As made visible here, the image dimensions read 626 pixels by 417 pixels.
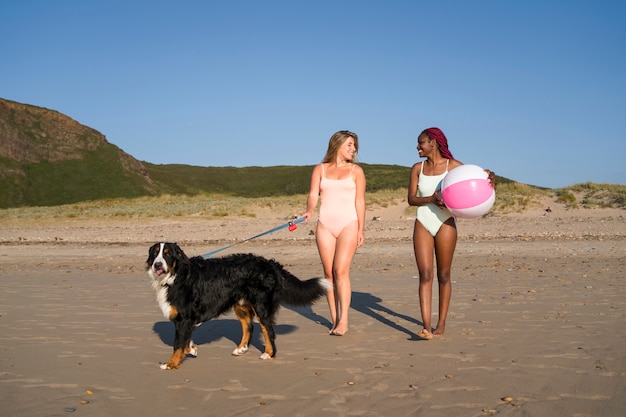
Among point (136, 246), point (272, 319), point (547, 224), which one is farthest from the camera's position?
point (547, 224)

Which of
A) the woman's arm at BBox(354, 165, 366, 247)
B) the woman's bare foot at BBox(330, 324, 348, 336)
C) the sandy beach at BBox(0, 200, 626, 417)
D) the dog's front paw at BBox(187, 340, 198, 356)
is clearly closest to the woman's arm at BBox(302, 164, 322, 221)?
the woman's arm at BBox(354, 165, 366, 247)

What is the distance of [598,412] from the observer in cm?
434

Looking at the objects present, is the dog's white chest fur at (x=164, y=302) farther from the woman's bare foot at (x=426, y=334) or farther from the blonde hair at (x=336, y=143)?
the woman's bare foot at (x=426, y=334)

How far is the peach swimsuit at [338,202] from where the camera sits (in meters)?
7.20

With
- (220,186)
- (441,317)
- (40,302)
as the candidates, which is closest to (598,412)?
(441,317)

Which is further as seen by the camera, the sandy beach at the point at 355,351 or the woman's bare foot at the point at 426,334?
the woman's bare foot at the point at 426,334

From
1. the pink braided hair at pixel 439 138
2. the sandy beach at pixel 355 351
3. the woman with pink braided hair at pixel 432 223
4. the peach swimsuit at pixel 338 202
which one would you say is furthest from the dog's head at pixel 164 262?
the pink braided hair at pixel 439 138

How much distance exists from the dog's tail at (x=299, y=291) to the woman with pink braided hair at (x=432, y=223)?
110 centimetres

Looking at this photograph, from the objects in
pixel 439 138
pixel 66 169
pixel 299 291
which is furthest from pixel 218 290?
pixel 66 169

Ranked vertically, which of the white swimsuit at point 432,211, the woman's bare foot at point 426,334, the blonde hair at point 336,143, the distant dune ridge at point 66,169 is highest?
the distant dune ridge at point 66,169

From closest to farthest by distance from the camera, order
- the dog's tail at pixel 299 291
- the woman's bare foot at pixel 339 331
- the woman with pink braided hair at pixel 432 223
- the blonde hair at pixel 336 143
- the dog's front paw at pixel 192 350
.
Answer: the dog's front paw at pixel 192 350 < the dog's tail at pixel 299 291 < the woman with pink braided hair at pixel 432 223 < the woman's bare foot at pixel 339 331 < the blonde hair at pixel 336 143

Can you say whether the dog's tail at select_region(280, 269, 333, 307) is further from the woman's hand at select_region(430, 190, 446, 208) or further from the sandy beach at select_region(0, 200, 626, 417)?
the woman's hand at select_region(430, 190, 446, 208)

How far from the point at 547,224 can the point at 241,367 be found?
60.7 ft

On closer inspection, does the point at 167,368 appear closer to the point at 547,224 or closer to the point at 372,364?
the point at 372,364
